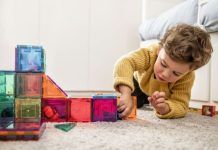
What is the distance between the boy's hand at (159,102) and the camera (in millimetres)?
798

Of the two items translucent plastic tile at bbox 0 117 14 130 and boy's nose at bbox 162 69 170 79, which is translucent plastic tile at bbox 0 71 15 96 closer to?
translucent plastic tile at bbox 0 117 14 130

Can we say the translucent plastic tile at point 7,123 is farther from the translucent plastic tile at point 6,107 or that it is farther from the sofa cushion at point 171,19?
the sofa cushion at point 171,19

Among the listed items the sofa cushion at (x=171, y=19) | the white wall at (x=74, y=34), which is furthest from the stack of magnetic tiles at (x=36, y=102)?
the white wall at (x=74, y=34)

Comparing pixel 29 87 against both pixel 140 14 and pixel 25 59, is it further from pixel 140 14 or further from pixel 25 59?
pixel 140 14

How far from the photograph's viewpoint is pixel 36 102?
680 mm

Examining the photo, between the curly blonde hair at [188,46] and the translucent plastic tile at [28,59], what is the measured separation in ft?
1.13

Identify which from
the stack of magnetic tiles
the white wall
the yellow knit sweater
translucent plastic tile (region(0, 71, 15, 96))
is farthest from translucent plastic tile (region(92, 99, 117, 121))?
the white wall

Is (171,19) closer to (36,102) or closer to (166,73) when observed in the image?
(166,73)

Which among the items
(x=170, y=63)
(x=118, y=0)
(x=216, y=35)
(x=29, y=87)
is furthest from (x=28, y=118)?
(x=118, y=0)

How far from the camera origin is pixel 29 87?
68 cm

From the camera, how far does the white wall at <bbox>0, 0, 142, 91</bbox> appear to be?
1.60 meters

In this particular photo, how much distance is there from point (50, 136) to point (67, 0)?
1.20 m

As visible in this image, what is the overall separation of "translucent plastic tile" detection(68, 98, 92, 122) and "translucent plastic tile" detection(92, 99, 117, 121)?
13 mm

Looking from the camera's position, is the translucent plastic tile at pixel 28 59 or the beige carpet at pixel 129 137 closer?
the beige carpet at pixel 129 137
